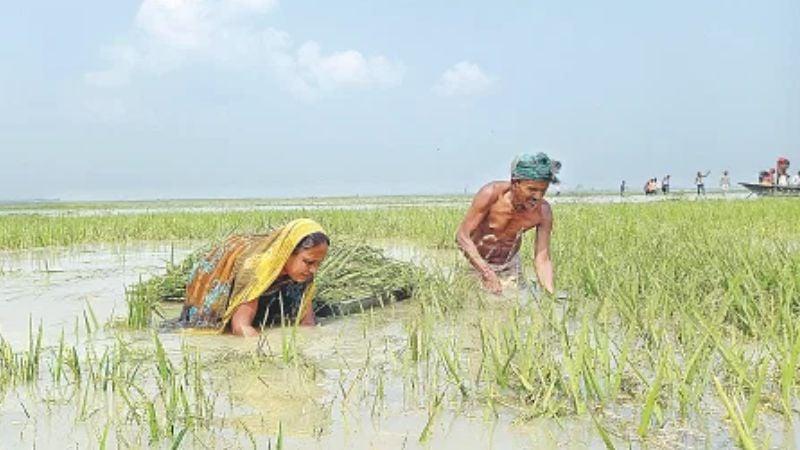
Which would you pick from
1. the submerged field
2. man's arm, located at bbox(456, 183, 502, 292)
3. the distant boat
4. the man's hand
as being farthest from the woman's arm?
the distant boat

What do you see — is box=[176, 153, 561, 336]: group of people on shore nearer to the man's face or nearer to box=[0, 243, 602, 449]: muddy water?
the man's face

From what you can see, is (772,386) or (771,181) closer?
(772,386)

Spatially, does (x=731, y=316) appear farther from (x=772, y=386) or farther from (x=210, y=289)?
(x=210, y=289)

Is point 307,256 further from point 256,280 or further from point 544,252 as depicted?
point 544,252

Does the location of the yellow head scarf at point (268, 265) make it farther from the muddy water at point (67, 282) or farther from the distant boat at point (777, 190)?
the distant boat at point (777, 190)

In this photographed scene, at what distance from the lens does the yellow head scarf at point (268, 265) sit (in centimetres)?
352

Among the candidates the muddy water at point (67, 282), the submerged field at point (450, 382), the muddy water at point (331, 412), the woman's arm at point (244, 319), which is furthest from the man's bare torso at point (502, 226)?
the muddy water at point (67, 282)

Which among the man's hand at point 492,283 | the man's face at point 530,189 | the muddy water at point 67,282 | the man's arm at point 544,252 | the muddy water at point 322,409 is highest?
the man's face at point 530,189

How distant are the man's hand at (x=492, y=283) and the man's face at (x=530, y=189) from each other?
1.39ft

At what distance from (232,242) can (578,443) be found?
2.43 m

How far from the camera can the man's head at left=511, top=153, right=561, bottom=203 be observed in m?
4.09

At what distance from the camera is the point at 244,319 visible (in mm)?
3592

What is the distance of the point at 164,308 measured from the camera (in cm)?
464

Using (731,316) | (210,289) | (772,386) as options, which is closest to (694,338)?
(772,386)
